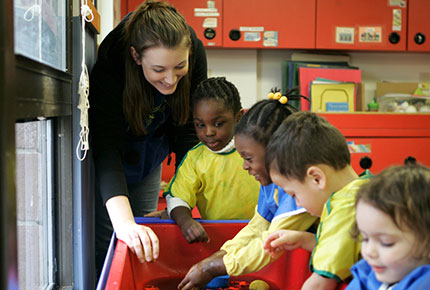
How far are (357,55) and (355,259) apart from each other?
10.5 ft

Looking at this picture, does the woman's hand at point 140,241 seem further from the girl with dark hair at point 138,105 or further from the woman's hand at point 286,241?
the woman's hand at point 286,241

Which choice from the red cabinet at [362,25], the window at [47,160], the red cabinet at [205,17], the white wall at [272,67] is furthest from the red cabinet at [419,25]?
the window at [47,160]

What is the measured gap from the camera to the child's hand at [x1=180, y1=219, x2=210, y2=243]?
4.11 ft

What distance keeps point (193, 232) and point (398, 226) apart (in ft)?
2.28

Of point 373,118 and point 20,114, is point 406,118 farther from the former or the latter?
point 20,114

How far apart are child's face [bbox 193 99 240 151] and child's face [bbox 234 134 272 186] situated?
27 centimetres

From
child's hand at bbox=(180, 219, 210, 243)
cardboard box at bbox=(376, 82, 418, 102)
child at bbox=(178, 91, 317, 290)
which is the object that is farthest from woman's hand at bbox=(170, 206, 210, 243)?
cardboard box at bbox=(376, 82, 418, 102)

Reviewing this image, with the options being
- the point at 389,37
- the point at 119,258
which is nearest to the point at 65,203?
the point at 119,258

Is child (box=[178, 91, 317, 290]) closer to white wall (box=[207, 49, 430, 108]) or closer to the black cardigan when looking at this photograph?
the black cardigan

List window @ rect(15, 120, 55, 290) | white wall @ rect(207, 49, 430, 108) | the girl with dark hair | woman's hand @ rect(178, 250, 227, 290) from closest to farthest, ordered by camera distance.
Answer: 1. window @ rect(15, 120, 55, 290)
2. woman's hand @ rect(178, 250, 227, 290)
3. the girl with dark hair
4. white wall @ rect(207, 49, 430, 108)

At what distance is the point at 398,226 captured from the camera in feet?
2.09

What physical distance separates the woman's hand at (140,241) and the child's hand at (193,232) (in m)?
0.18

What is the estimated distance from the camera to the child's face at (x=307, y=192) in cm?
89

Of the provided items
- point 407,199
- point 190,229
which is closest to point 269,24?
point 190,229
